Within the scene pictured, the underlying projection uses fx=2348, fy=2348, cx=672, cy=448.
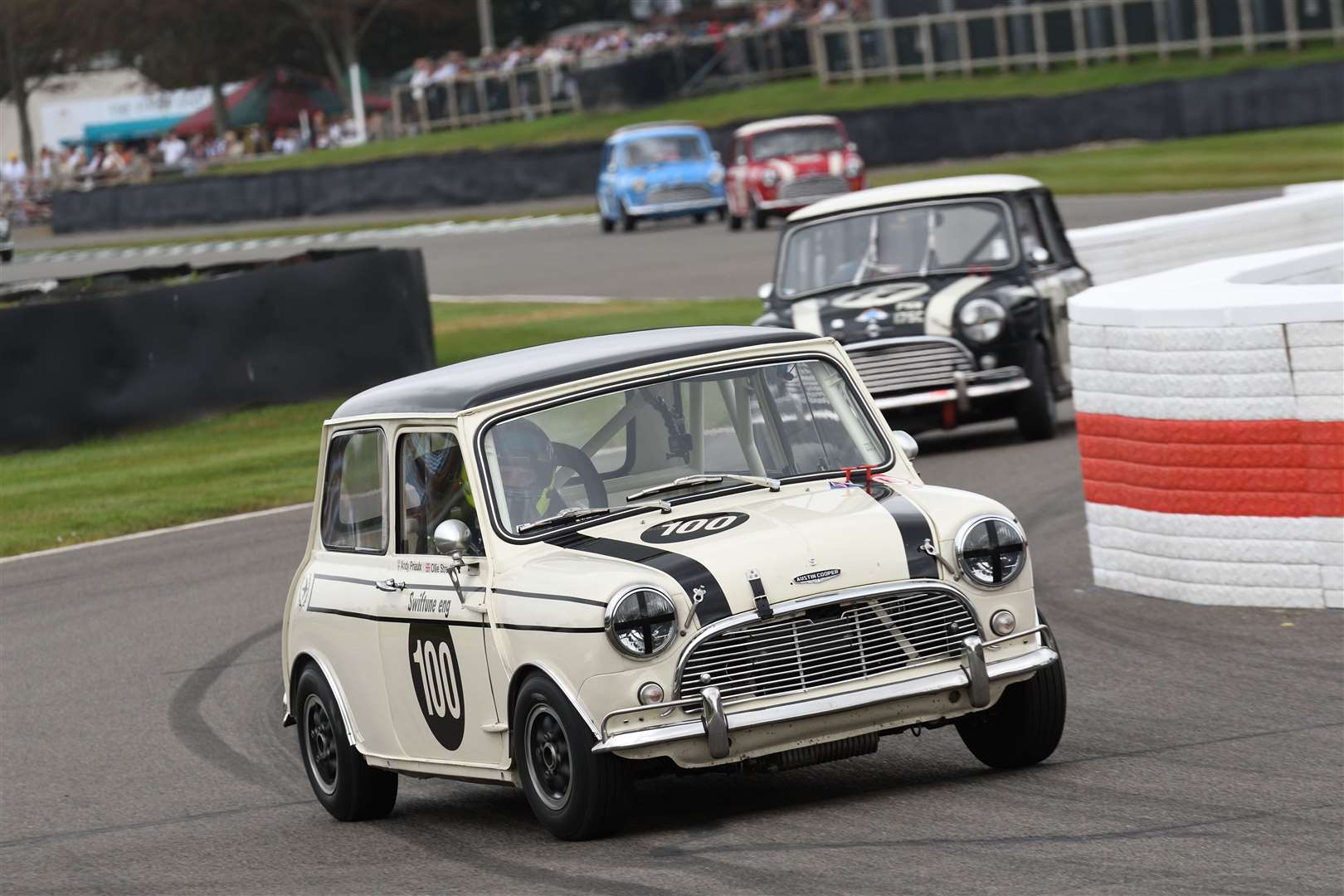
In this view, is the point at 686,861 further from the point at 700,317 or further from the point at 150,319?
the point at 700,317

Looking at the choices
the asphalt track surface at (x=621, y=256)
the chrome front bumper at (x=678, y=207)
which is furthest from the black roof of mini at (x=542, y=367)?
the chrome front bumper at (x=678, y=207)

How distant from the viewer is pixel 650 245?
3697cm

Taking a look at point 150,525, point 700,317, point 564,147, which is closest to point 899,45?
point 564,147

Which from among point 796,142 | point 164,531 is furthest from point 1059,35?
point 164,531

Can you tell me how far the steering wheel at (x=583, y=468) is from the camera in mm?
7164

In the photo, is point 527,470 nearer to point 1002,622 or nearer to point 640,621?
point 640,621

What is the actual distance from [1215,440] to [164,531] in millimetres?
8457

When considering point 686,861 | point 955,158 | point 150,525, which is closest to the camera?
point 686,861

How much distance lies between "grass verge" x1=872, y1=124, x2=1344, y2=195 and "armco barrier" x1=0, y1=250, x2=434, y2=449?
1677 centimetres

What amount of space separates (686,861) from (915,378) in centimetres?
895

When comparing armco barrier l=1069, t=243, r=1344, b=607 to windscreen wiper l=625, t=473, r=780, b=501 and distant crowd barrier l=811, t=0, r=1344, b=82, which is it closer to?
A: windscreen wiper l=625, t=473, r=780, b=501

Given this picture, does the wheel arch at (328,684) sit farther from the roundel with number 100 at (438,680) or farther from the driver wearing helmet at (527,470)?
the driver wearing helmet at (527,470)

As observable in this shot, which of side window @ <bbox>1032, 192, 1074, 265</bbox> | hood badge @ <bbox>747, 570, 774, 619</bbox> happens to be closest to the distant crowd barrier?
side window @ <bbox>1032, 192, 1074, 265</bbox>

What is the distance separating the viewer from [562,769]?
6.61 meters
